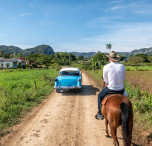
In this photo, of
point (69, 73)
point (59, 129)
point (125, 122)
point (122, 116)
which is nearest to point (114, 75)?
point (122, 116)

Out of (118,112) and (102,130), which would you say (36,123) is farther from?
(118,112)

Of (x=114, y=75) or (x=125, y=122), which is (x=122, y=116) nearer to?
(x=125, y=122)

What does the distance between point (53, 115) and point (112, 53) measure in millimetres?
3963

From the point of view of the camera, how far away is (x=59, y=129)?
5062 millimetres

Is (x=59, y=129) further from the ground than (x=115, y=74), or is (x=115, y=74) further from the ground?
(x=115, y=74)

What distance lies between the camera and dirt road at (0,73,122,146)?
14.0 ft

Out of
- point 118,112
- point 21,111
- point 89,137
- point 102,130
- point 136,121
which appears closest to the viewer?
point 118,112

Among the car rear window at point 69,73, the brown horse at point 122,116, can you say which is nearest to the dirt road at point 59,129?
the brown horse at point 122,116

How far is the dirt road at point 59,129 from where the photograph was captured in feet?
14.0

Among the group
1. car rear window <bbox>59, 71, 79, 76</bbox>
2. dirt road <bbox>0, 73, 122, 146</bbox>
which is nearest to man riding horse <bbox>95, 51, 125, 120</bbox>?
dirt road <bbox>0, 73, 122, 146</bbox>

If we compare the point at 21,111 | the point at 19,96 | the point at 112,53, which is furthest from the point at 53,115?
the point at 112,53

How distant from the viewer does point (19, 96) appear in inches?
340

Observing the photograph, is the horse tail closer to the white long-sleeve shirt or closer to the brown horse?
the brown horse

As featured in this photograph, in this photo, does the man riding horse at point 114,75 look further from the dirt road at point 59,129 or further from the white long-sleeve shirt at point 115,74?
the dirt road at point 59,129
